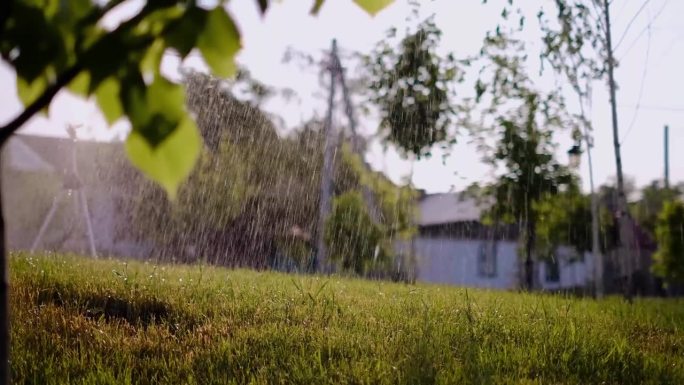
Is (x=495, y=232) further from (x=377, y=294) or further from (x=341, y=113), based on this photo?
(x=377, y=294)

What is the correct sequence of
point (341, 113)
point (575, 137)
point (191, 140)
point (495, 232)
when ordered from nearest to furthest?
point (191, 140) < point (575, 137) < point (341, 113) < point (495, 232)

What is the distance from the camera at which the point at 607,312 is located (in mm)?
5270

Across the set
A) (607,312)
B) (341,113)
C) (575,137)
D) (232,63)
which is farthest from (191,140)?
(341,113)

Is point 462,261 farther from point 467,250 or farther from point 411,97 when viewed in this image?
point 411,97

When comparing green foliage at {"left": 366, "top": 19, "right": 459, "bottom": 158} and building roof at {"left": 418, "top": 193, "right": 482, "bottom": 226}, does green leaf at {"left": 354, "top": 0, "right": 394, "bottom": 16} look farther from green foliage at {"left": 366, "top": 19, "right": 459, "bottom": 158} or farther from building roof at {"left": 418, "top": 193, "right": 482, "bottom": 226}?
building roof at {"left": 418, "top": 193, "right": 482, "bottom": 226}

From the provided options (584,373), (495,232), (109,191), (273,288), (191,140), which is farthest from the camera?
(495,232)

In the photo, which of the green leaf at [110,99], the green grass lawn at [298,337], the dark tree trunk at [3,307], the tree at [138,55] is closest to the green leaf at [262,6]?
the tree at [138,55]

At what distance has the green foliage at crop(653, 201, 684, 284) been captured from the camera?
2081 cm

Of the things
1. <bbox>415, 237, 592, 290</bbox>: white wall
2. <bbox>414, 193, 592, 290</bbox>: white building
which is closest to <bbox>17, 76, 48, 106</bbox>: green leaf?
<bbox>415, 237, 592, 290</bbox>: white wall

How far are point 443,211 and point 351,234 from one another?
1469 cm

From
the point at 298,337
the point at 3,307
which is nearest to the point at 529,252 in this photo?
the point at 298,337

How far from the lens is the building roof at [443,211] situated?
1016 inches

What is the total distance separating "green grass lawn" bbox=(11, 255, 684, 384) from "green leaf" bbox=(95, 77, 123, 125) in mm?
2073

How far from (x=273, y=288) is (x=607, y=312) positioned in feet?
8.19
